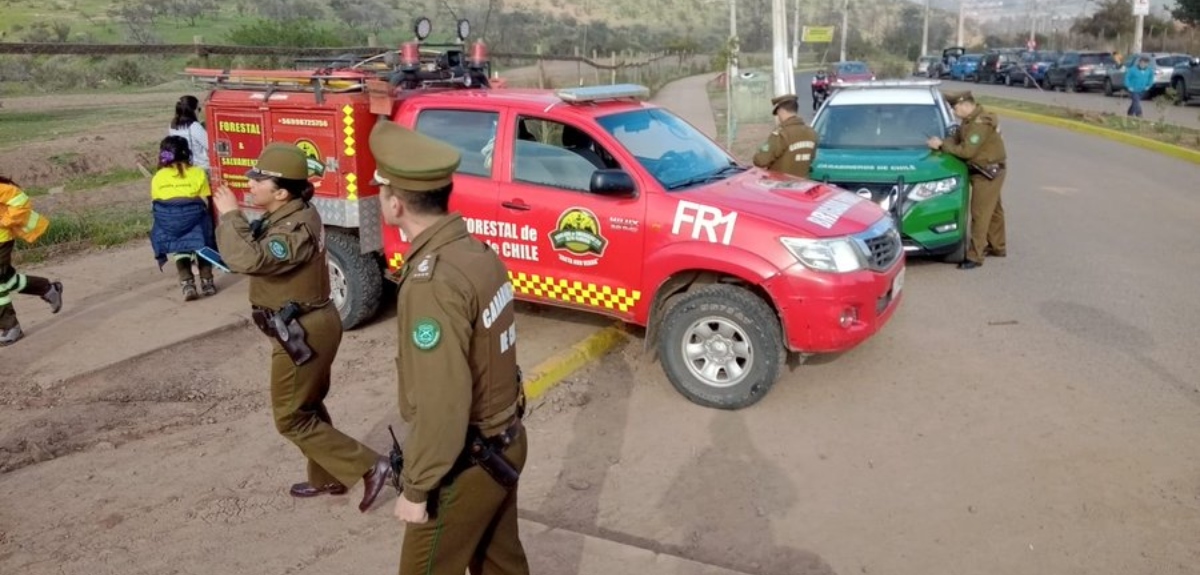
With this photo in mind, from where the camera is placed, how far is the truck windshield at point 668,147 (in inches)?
237

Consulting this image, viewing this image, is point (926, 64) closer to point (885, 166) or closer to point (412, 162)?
point (885, 166)

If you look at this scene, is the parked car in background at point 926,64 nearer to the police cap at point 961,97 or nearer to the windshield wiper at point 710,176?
the police cap at point 961,97

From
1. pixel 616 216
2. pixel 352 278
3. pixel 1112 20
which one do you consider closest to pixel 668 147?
pixel 616 216

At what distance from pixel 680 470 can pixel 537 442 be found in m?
0.86

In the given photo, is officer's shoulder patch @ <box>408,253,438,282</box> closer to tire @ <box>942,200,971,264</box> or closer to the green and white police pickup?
the green and white police pickup

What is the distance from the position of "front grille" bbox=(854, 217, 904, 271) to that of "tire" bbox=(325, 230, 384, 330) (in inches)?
143

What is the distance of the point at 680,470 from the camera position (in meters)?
4.95

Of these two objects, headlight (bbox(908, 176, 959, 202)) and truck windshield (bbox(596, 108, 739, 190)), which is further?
headlight (bbox(908, 176, 959, 202))

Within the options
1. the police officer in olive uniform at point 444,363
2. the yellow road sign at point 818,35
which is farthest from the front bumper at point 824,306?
the yellow road sign at point 818,35

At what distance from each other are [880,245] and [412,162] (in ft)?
12.9

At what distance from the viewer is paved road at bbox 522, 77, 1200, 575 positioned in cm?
416

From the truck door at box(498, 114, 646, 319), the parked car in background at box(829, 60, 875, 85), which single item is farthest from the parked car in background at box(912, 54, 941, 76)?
the truck door at box(498, 114, 646, 319)

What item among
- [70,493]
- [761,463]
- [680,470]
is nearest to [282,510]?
[70,493]

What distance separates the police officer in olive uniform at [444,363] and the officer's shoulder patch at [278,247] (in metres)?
1.57
